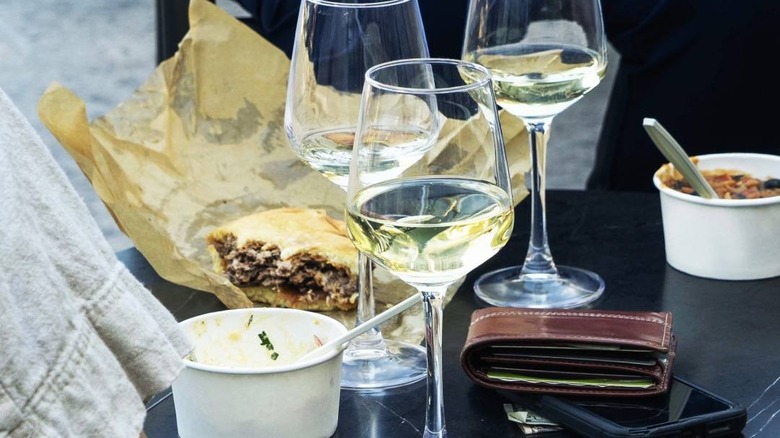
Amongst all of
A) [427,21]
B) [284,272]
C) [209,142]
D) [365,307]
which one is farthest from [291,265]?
[427,21]

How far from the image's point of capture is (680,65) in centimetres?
192

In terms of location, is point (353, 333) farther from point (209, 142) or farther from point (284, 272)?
point (209, 142)

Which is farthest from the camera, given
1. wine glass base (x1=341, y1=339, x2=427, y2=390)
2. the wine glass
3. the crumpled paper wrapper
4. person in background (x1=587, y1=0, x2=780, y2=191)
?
person in background (x1=587, y1=0, x2=780, y2=191)

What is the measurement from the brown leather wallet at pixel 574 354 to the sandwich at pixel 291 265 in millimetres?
229

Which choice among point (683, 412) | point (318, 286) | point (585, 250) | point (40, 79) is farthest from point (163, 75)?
point (40, 79)

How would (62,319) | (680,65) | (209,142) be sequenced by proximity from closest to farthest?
(62,319) < (209,142) < (680,65)

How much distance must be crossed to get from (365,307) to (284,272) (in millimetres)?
137

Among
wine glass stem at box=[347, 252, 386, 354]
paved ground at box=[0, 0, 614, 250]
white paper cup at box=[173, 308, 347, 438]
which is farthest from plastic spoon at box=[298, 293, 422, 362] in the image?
paved ground at box=[0, 0, 614, 250]

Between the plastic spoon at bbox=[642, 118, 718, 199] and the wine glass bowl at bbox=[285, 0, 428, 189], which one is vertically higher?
the wine glass bowl at bbox=[285, 0, 428, 189]

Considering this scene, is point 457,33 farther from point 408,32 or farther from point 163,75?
point 408,32

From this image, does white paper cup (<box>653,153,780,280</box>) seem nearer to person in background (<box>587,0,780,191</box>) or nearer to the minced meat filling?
the minced meat filling

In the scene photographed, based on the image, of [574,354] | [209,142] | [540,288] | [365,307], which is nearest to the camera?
[574,354]

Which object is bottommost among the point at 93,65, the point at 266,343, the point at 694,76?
the point at 93,65

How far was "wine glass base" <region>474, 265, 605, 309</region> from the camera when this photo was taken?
1098 mm
